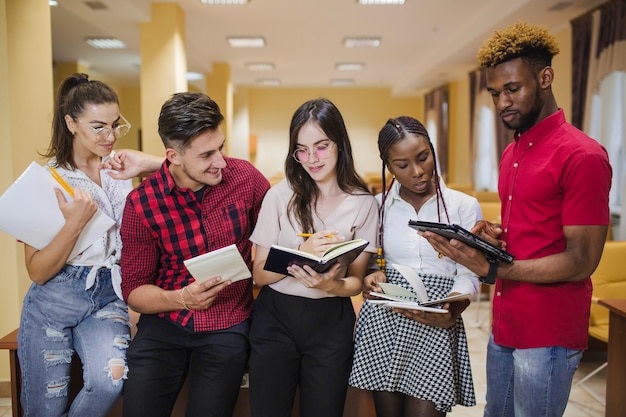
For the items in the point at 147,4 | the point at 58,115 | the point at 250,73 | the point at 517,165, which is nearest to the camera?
the point at 517,165

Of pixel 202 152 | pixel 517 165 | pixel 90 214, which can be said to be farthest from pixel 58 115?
pixel 517 165

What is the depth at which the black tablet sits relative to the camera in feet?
4.92

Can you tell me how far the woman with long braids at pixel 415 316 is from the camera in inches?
69.3

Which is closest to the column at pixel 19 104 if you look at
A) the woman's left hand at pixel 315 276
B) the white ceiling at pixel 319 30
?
the woman's left hand at pixel 315 276

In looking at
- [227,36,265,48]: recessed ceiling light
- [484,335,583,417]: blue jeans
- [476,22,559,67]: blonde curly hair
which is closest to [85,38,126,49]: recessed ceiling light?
[227,36,265,48]: recessed ceiling light

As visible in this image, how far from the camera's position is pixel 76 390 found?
216 centimetres

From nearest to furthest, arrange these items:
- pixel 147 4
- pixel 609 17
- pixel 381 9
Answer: pixel 609 17, pixel 147 4, pixel 381 9

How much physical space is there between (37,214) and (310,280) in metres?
1.04

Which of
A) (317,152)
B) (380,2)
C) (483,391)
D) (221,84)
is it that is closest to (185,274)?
(317,152)

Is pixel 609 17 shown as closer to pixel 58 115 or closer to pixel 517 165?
pixel 517 165

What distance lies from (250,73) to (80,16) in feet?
20.0

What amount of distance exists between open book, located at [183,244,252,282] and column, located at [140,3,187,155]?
17.0ft

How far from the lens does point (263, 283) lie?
188 centimetres

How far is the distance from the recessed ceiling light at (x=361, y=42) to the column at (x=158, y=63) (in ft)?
10.7
